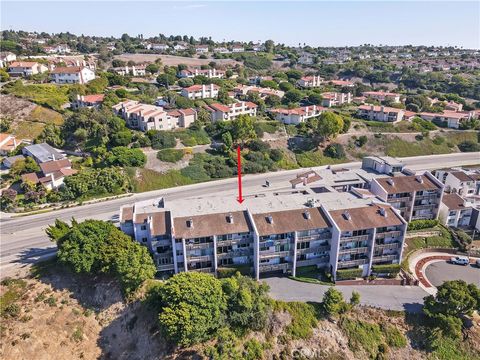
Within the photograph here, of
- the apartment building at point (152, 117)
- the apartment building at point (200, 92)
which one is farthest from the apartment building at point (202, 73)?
the apartment building at point (152, 117)

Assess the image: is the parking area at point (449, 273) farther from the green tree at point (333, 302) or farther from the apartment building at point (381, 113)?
the apartment building at point (381, 113)

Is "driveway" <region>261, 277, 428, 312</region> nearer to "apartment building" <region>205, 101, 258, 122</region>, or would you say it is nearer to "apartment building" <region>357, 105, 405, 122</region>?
"apartment building" <region>205, 101, 258, 122</region>

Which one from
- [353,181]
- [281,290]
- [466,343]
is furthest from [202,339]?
[353,181]

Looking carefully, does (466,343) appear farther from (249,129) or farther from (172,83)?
(172,83)

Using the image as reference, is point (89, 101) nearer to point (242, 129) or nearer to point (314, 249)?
point (242, 129)

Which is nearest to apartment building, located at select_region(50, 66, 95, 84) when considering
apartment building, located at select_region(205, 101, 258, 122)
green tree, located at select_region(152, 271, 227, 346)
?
Answer: apartment building, located at select_region(205, 101, 258, 122)

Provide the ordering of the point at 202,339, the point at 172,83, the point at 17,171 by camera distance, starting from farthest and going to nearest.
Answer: the point at 172,83 → the point at 17,171 → the point at 202,339
